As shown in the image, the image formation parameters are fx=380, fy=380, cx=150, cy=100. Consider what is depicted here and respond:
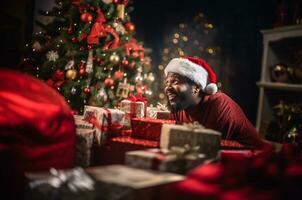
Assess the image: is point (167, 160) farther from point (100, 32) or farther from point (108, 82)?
point (100, 32)

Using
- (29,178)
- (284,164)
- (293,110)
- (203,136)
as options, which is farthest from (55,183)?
(293,110)

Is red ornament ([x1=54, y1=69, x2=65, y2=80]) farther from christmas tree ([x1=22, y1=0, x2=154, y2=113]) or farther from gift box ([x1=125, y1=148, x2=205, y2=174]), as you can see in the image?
gift box ([x1=125, y1=148, x2=205, y2=174])

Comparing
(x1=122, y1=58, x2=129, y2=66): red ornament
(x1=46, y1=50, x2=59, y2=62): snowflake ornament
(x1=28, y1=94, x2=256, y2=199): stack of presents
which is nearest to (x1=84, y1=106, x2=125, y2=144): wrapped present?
(x1=28, y1=94, x2=256, y2=199): stack of presents

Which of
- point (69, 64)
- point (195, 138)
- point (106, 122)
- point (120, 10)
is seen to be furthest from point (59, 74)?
point (195, 138)

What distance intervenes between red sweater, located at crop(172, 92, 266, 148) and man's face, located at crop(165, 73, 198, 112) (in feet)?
0.38

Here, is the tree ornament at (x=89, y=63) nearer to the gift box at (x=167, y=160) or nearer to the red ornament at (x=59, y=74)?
the red ornament at (x=59, y=74)

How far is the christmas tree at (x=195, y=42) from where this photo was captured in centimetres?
554

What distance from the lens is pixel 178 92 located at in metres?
2.47

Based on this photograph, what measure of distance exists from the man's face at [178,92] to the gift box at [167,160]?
813 millimetres

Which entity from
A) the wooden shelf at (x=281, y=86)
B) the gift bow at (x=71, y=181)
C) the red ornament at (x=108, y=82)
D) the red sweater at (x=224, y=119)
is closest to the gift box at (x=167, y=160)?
the gift bow at (x=71, y=181)

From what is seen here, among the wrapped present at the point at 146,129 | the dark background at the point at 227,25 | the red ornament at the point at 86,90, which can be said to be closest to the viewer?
the wrapped present at the point at 146,129

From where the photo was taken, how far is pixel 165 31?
6090 mm

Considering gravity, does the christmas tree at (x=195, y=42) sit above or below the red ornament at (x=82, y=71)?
above

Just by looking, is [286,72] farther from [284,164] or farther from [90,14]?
[284,164]
